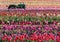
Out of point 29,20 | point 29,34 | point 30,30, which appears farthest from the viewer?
point 29,20

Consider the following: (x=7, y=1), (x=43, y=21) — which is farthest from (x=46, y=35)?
(x=7, y=1)

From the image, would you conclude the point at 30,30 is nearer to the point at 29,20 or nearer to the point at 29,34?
the point at 29,34

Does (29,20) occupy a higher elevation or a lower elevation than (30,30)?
lower

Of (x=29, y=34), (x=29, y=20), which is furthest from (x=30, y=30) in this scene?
(x=29, y=20)

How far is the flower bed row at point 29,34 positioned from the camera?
871 cm

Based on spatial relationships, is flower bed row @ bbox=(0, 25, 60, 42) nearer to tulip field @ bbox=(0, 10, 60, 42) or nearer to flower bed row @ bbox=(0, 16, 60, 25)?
tulip field @ bbox=(0, 10, 60, 42)

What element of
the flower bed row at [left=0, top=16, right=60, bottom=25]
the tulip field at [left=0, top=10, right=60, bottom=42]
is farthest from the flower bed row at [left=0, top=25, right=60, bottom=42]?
the flower bed row at [left=0, top=16, right=60, bottom=25]

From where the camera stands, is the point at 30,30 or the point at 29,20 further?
the point at 29,20

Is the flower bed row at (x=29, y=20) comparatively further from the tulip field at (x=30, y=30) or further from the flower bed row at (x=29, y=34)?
the flower bed row at (x=29, y=34)

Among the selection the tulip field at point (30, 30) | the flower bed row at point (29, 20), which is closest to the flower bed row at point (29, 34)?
the tulip field at point (30, 30)

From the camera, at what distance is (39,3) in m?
24.8

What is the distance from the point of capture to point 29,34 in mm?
9703

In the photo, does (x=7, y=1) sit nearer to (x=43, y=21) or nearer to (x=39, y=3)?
(x=39, y=3)

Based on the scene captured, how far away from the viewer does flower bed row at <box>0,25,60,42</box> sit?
8.71m
